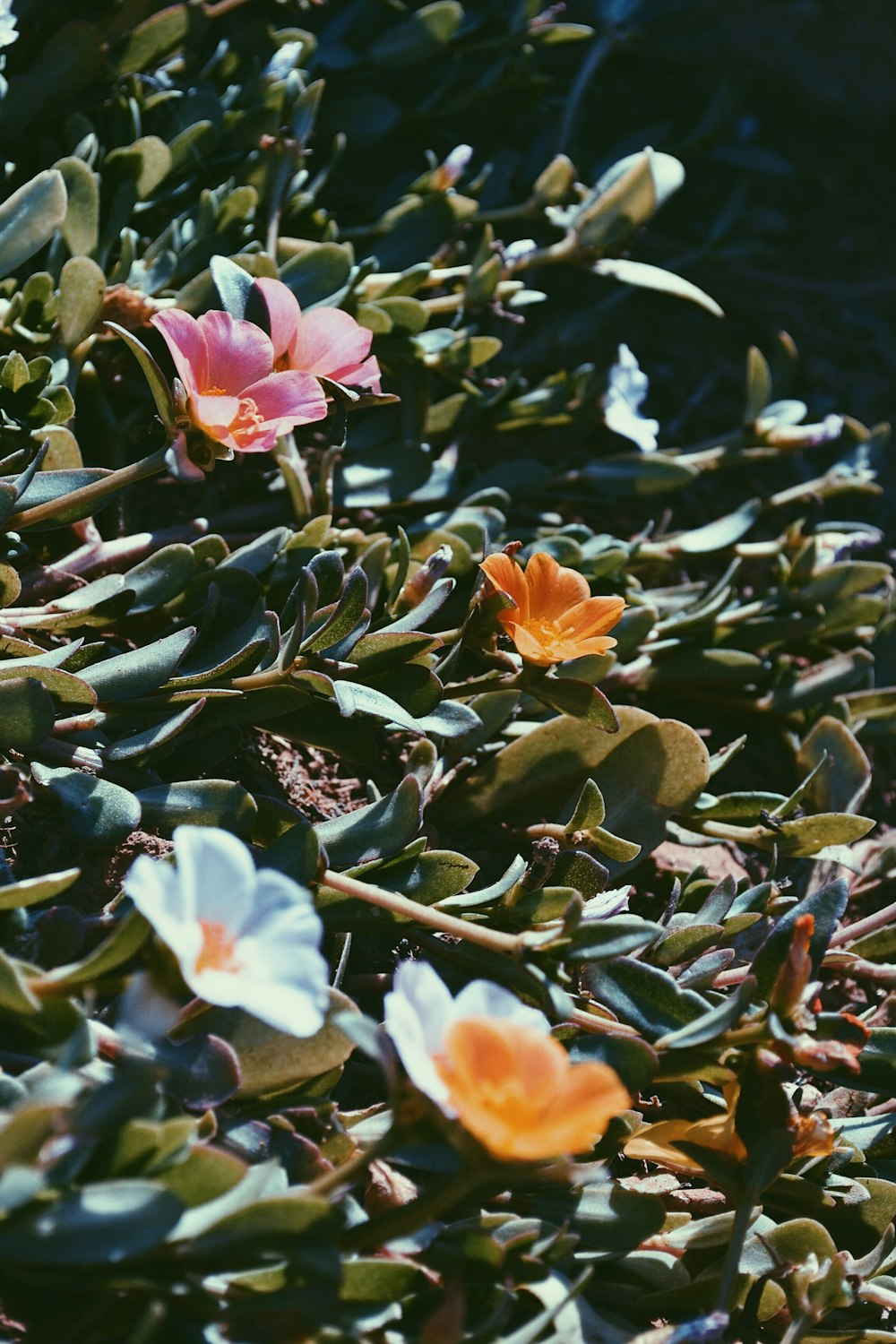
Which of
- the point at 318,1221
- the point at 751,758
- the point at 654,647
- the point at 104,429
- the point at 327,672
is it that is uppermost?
the point at 104,429

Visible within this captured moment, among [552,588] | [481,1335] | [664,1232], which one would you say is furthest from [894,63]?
[481,1335]

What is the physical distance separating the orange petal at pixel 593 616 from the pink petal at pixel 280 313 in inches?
19.8

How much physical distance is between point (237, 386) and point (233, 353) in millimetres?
43

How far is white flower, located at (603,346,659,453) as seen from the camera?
2.46m

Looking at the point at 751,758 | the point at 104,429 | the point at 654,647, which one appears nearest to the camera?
the point at 104,429

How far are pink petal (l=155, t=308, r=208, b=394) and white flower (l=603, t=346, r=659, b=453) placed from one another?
115cm

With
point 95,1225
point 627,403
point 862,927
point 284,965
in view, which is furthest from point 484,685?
point 627,403

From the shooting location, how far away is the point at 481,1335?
117 centimetres

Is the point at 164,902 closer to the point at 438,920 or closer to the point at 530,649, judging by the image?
the point at 438,920

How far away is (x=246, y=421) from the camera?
1473 mm

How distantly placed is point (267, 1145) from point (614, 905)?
0.49 m

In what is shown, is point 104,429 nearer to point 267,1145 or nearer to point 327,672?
point 327,672

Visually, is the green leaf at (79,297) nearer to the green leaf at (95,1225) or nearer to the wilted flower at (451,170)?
the wilted flower at (451,170)

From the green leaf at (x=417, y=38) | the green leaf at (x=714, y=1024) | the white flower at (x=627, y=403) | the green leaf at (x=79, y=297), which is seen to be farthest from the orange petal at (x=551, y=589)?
the green leaf at (x=417, y=38)
